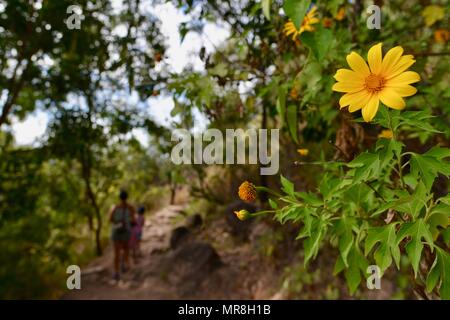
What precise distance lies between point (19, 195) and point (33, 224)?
1.23 metres

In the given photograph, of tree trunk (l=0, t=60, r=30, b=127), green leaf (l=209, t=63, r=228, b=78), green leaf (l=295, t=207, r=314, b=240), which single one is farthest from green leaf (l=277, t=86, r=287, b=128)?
tree trunk (l=0, t=60, r=30, b=127)

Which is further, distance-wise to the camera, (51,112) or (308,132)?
(51,112)

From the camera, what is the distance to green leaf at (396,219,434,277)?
1.01 metres

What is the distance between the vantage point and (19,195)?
530cm

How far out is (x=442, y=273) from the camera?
3.45 feet

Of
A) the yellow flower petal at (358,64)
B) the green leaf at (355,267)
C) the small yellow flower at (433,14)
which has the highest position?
the small yellow flower at (433,14)

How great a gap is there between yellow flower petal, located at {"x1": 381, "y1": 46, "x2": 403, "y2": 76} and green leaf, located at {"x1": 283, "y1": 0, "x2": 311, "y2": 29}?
0.25 metres

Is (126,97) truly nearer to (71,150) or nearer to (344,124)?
(71,150)

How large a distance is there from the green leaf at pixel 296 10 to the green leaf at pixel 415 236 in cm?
61

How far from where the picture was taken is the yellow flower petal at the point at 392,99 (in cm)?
101

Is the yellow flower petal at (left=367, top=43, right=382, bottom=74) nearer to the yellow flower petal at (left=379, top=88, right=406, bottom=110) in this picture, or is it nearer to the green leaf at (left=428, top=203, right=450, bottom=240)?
the yellow flower petal at (left=379, top=88, right=406, bottom=110)

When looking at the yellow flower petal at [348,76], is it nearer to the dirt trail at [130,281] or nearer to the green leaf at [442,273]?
the green leaf at [442,273]

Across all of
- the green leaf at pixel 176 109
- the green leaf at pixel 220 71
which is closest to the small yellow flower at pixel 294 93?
the green leaf at pixel 220 71
